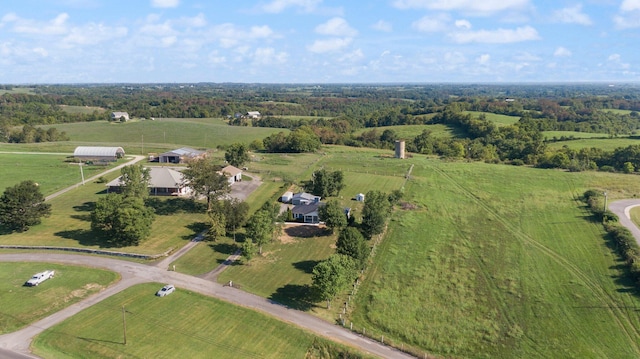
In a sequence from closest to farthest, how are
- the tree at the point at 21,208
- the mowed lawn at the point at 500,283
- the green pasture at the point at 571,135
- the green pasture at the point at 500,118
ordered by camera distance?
the mowed lawn at the point at 500,283 < the tree at the point at 21,208 < the green pasture at the point at 571,135 < the green pasture at the point at 500,118

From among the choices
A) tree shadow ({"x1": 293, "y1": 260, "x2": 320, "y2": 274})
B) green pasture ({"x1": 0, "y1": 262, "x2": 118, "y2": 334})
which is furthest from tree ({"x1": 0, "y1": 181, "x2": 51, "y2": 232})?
tree shadow ({"x1": 293, "y1": 260, "x2": 320, "y2": 274})

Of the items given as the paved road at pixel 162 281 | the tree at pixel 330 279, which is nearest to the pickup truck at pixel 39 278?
the paved road at pixel 162 281

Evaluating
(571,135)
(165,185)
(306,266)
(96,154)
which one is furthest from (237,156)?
(571,135)

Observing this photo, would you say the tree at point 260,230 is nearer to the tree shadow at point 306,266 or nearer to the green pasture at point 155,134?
the tree shadow at point 306,266

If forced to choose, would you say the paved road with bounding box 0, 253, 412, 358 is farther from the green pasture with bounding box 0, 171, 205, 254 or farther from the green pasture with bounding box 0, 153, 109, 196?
the green pasture with bounding box 0, 153, 109, 196

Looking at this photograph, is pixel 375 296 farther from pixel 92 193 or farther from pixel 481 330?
pixel 92 193
